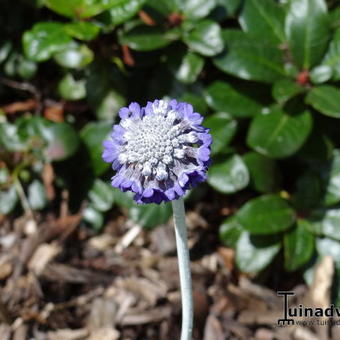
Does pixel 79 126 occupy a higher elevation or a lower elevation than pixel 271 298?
higher

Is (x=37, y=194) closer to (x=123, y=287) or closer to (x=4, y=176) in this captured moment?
(x=4, y=176)

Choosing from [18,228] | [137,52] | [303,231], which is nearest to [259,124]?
[303,231]

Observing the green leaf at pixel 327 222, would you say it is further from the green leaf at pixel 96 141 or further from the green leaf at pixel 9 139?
the green leaf at pixel 9 139

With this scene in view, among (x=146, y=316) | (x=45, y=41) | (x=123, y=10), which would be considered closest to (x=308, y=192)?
(x=146, y=316)

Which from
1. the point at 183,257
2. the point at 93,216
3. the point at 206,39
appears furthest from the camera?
the point at 93,216

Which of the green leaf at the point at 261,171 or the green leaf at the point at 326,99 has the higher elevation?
the green leaf at the point at 326,99

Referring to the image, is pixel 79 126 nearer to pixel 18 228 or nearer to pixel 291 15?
pixel 18 228

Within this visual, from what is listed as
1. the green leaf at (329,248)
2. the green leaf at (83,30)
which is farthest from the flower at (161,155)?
the green leaf at (329,248)

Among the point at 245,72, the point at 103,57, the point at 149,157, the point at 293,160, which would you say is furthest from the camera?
the point at 293,160
